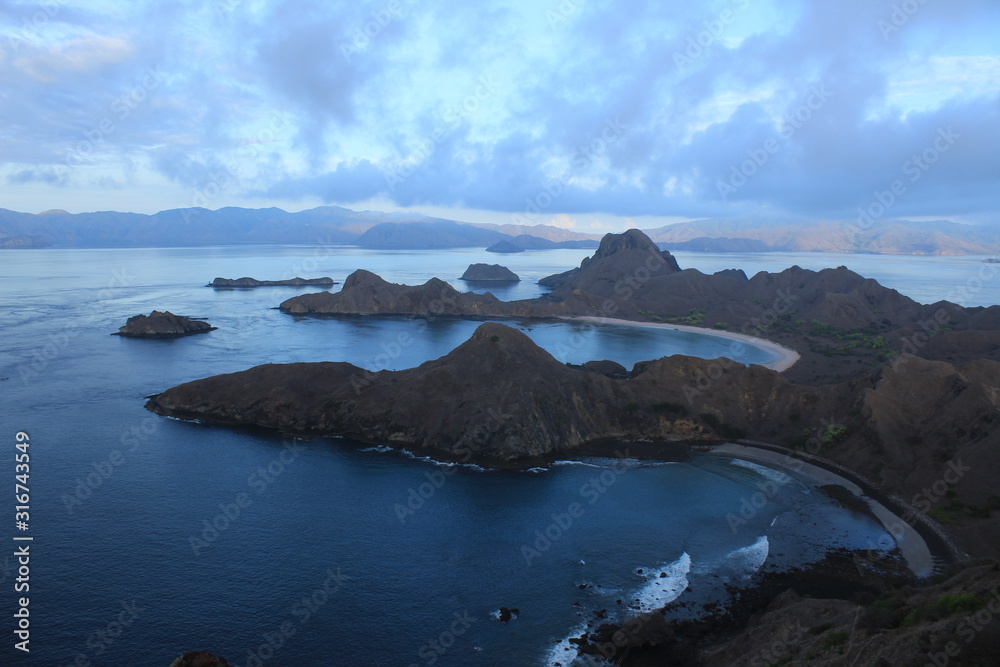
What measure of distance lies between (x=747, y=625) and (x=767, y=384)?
49.1 meters

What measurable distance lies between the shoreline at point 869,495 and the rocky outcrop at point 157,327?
4782 inches

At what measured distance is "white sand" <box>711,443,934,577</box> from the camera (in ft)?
156

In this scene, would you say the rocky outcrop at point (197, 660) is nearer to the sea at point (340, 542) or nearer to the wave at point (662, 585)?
the sea at point (340, 542)

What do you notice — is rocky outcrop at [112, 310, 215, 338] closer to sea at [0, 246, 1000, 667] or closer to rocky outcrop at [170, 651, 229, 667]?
sea at [0, 246, 1000, 667]

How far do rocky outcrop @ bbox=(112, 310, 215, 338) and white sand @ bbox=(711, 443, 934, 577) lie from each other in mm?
121899

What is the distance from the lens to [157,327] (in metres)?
137

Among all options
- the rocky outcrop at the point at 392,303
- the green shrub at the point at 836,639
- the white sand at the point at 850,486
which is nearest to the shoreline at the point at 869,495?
the white sand at the point at 850,486

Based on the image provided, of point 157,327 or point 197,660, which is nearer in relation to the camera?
point 197,660

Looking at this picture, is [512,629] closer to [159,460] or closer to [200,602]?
[200,602]

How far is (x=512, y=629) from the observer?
3909 cm

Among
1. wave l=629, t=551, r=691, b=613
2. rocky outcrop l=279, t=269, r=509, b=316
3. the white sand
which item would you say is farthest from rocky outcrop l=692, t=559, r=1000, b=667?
rocky outcrop l=279, t=269, r=509, b=316

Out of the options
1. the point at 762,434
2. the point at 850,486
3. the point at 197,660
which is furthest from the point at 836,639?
the point at 762,434

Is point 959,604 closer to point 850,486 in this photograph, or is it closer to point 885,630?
point 885,630

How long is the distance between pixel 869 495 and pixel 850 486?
2162mm
